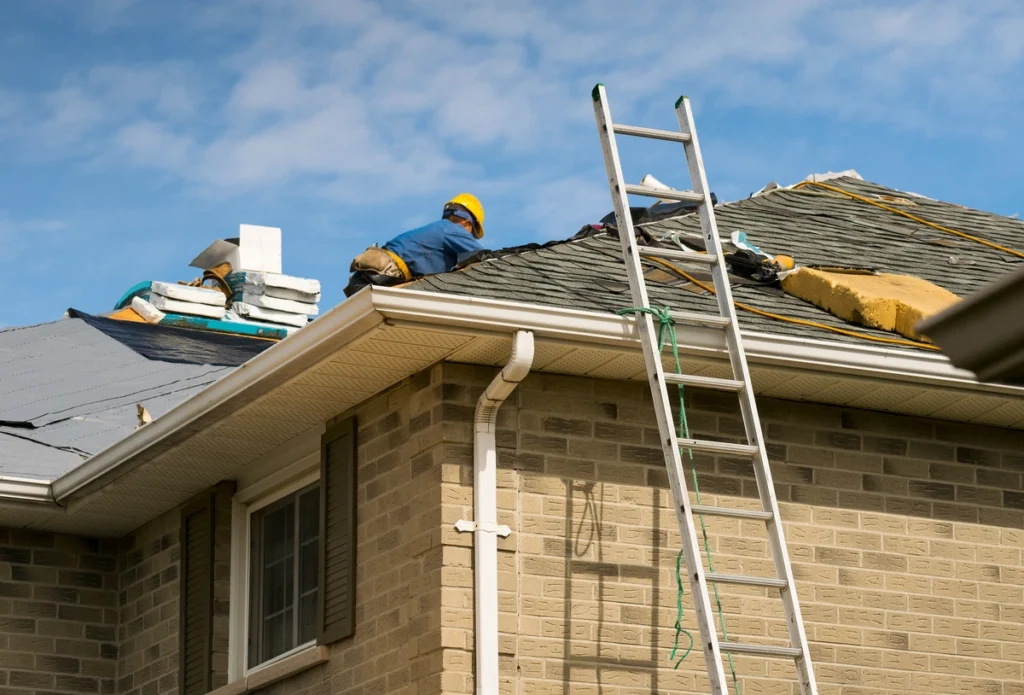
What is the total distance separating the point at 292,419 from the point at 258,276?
6888mm

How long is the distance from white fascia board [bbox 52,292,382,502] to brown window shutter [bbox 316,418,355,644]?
59 centimetres

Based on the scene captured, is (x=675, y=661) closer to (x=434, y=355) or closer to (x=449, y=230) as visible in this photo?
(x=434, y=355)

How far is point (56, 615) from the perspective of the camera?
468 inches

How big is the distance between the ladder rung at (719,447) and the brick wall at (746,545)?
0.90 metres

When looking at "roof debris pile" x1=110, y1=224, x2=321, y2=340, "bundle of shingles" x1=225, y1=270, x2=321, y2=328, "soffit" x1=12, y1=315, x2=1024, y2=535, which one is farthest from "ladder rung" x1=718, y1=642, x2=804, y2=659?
"bundle of shingles" x1=225, y1=270, x2=321, y2=328

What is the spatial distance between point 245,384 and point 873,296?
3699 mm

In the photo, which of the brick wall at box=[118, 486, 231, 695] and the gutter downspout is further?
the brick wall at box=[118, 486, 231, 695]

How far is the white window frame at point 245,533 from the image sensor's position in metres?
10.6

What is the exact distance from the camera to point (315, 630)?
10.2 meters

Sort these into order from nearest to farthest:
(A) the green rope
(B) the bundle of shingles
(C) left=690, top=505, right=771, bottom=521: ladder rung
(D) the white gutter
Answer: (C) left=690, top=505, right=771, bottom=521: ladder rung, (A) the green rope, (D) the white gutter, (B) the bundle of shingles

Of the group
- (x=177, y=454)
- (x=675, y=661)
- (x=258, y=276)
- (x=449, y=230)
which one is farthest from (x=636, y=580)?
(x=258, y=276)

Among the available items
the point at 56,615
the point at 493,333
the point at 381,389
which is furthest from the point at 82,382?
the point at 493,333

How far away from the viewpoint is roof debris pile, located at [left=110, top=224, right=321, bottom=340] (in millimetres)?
16141

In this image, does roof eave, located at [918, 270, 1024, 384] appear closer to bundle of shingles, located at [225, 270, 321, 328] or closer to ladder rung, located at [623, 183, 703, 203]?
ladder rung, located at [623, 183, 703, 203]
